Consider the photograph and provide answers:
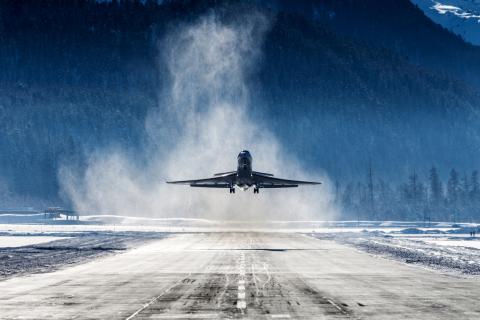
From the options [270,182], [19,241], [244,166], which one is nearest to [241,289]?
[244,166]

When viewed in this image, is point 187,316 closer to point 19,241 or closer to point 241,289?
point 241,289

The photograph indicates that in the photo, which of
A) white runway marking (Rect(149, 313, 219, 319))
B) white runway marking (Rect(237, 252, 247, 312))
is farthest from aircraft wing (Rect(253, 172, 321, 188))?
white runway marking (Rect(149, 313, 219, 319))

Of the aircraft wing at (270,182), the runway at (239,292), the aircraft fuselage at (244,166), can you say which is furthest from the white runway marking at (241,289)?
the aircraft wing at (270,182)

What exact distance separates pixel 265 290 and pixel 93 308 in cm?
907

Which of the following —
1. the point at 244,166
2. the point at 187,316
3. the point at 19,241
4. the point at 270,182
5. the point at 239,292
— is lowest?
the point at 187,316

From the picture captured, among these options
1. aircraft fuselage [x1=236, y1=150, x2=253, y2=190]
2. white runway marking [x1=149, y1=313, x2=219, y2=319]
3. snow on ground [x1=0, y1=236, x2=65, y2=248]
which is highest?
aircraft fuselage [x1=236, y1=150, x2=253, y2=190]

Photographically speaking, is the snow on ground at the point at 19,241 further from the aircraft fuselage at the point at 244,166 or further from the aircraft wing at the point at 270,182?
the aircraft wing at the point at 270,182

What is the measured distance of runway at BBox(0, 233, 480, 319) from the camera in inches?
992

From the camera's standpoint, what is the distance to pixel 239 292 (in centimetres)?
3155

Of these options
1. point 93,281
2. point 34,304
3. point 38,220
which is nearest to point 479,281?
point 93,281

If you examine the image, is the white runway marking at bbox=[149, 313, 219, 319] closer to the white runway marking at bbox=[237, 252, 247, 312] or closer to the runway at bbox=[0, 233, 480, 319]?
the runway at bbox=[0, 233, 480, 319]

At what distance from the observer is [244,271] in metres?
43.2

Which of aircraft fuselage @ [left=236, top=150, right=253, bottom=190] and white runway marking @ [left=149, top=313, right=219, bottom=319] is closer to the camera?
white runway marking @ [left=149, top=313, right=219, bottom=319]

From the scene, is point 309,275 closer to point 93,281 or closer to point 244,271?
point 244,271
